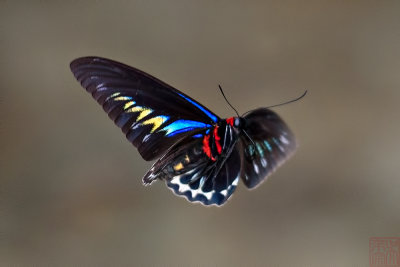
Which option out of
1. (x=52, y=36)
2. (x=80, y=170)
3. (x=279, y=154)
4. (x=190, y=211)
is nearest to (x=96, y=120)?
(x=80, y=170)

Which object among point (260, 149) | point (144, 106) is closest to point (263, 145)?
point (260, 149)

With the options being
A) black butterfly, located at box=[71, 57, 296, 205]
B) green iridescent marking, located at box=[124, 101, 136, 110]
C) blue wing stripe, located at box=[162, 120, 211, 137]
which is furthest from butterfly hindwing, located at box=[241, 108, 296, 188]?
green iridescent marking, located at box=[124, 101, 136, 110]

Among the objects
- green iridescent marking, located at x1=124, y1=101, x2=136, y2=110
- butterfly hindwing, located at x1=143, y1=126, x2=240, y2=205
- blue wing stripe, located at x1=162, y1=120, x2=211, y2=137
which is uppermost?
green iridescent marking, located at x1=124, y1=101, x2=136, y2=110

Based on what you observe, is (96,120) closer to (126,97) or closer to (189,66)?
(189,66)

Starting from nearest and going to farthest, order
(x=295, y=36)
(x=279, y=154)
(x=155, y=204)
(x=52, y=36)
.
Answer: (x=279, y=154), (x=155, y=204), (x=52, y=36), (x=295, y=36)

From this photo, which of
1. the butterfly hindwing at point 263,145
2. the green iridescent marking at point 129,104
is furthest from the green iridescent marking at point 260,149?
the green iridescent marking at point 129,104

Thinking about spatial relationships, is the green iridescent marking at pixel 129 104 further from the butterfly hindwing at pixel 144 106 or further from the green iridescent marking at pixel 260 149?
the green iridescent marking at pixel 260 149

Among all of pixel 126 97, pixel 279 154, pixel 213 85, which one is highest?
pixel 213 85

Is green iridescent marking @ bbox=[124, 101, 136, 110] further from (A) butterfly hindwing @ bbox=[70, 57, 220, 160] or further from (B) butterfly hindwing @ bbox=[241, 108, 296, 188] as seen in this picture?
(B) butterfly hindwing @ bbox=[241, 108, 296, 188]
